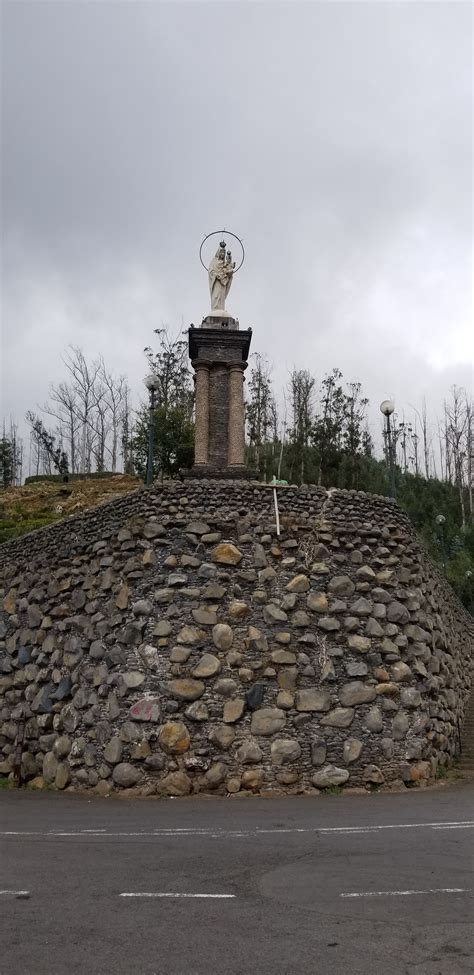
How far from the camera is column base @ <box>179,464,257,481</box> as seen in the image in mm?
22578

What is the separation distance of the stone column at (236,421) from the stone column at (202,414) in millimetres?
759

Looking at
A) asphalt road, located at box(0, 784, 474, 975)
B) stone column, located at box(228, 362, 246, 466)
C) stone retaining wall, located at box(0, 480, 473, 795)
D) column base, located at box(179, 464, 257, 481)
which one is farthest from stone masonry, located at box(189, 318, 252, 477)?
asphalt road, located at box(0, 784, 474, 975)

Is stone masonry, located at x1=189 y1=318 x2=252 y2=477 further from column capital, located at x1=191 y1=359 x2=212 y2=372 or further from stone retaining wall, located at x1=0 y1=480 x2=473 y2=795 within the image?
stone retaining wall, located at x1=0 y1=480 x2=473 y2=795

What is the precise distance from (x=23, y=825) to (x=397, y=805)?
4882mm

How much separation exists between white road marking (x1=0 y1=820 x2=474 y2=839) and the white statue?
63.1 ft

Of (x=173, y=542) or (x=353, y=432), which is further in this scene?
(x=353, y=432)

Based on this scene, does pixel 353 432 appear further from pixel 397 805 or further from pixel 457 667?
pixel 397 805

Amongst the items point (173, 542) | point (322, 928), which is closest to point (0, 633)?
point (173, 542)

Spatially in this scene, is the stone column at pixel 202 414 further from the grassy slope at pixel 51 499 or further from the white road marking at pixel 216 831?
the white road marking at pixel 216 831

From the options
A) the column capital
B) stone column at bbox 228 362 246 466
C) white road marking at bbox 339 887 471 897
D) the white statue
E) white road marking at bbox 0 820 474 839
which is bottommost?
white road marking at bbox 0 820 474 839

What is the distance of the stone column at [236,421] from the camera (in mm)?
23828

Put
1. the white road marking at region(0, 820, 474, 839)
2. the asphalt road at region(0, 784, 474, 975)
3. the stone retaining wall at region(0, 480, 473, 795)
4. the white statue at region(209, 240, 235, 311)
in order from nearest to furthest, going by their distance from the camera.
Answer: the asphalt road at region(0, 784, 474, 975) → the white road marking at region(0, 820, 474, 839) → the stone retaining wall at region(0, 480, 473, 795) → the white statue at region(209, 240, 235, 311)

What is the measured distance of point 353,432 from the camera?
145 ft

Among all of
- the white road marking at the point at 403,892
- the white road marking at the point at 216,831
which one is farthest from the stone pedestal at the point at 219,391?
the white road marking at the point at 403,892
